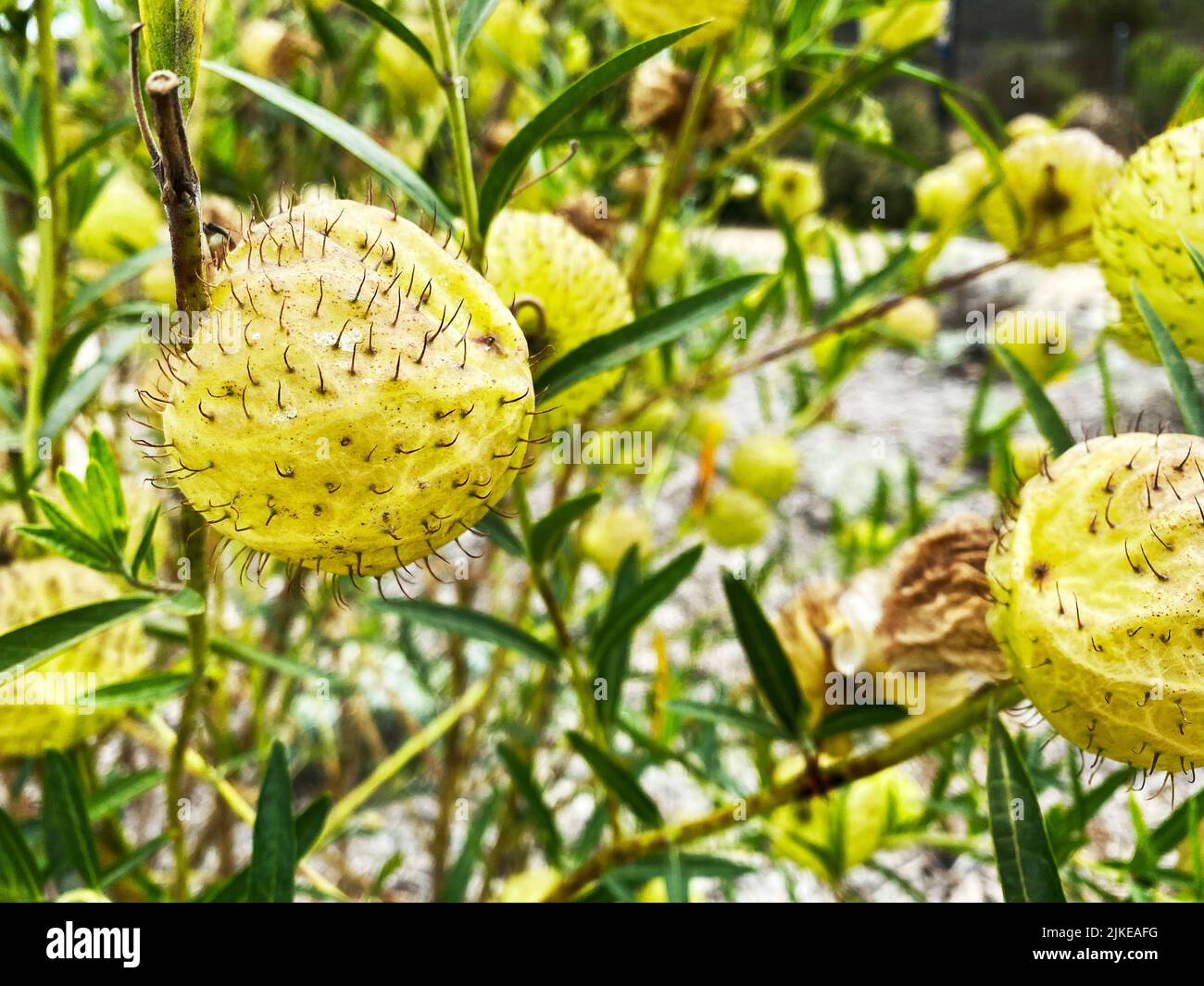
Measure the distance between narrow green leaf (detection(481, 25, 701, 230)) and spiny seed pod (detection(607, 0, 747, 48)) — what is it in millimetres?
250

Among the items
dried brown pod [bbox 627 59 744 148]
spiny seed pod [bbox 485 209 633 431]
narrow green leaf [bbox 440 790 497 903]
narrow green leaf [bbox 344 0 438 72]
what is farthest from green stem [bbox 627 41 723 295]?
narrow green leaf [bbox 440 790 497 903]

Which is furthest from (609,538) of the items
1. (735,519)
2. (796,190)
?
(796,190)

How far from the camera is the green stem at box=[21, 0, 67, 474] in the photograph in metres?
0.55

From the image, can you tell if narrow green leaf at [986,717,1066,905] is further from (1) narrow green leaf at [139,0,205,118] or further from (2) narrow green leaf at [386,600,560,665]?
(1) narrow green leaf at [139,0,205,118]

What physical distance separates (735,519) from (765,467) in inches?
3.3

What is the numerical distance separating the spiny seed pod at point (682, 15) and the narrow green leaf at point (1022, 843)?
514 mm

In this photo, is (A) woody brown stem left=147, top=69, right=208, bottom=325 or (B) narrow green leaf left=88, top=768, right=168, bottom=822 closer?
(A) woody brown stem left=147, top=69, right=208, bottom=325

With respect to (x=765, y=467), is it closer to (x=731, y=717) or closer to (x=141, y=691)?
(x=731, y=717)

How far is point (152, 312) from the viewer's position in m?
0.61

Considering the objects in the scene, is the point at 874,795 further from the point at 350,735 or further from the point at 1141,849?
the point at 350,735

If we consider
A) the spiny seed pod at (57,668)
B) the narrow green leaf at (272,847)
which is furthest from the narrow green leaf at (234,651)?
the narrow green leaf at (272,847)
